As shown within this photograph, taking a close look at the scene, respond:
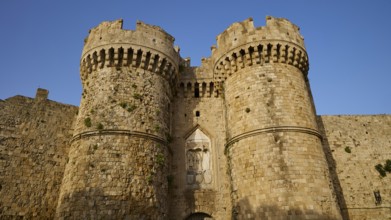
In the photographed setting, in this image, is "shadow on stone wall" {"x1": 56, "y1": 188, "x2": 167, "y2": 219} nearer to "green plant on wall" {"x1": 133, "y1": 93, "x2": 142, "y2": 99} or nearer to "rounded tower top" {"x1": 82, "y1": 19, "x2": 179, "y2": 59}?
"green plant on wall" {"x1": 133, "y1": 93, "x2": 142, "y2": 99}

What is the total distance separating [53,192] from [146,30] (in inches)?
284

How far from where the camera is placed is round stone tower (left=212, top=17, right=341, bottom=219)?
895 cm

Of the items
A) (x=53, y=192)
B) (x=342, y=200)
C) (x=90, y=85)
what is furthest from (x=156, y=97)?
(x=342, y=200)

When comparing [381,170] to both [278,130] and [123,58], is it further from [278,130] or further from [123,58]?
[123,58]

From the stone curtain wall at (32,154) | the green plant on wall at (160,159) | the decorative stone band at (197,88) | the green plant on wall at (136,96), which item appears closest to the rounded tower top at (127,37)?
the decorative stone band at (197,88)

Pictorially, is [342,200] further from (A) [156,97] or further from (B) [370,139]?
(A) [156,97]

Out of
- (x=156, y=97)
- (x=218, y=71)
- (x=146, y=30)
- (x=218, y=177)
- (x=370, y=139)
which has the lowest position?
(x=218, y=177)

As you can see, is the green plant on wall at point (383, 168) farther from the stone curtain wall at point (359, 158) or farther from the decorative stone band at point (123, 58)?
the decorative stone band at point (123, 58)

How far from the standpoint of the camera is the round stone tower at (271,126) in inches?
352

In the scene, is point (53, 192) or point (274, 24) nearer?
point (53, 192)

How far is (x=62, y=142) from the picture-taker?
11234 mm

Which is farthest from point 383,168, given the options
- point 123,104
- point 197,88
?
point 123,104

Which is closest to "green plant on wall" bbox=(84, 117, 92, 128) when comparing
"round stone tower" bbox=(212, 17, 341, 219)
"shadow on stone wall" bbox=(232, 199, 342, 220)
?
"round stone tower" bbox=(212, 17, 341, 219)

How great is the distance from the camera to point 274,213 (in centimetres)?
871
